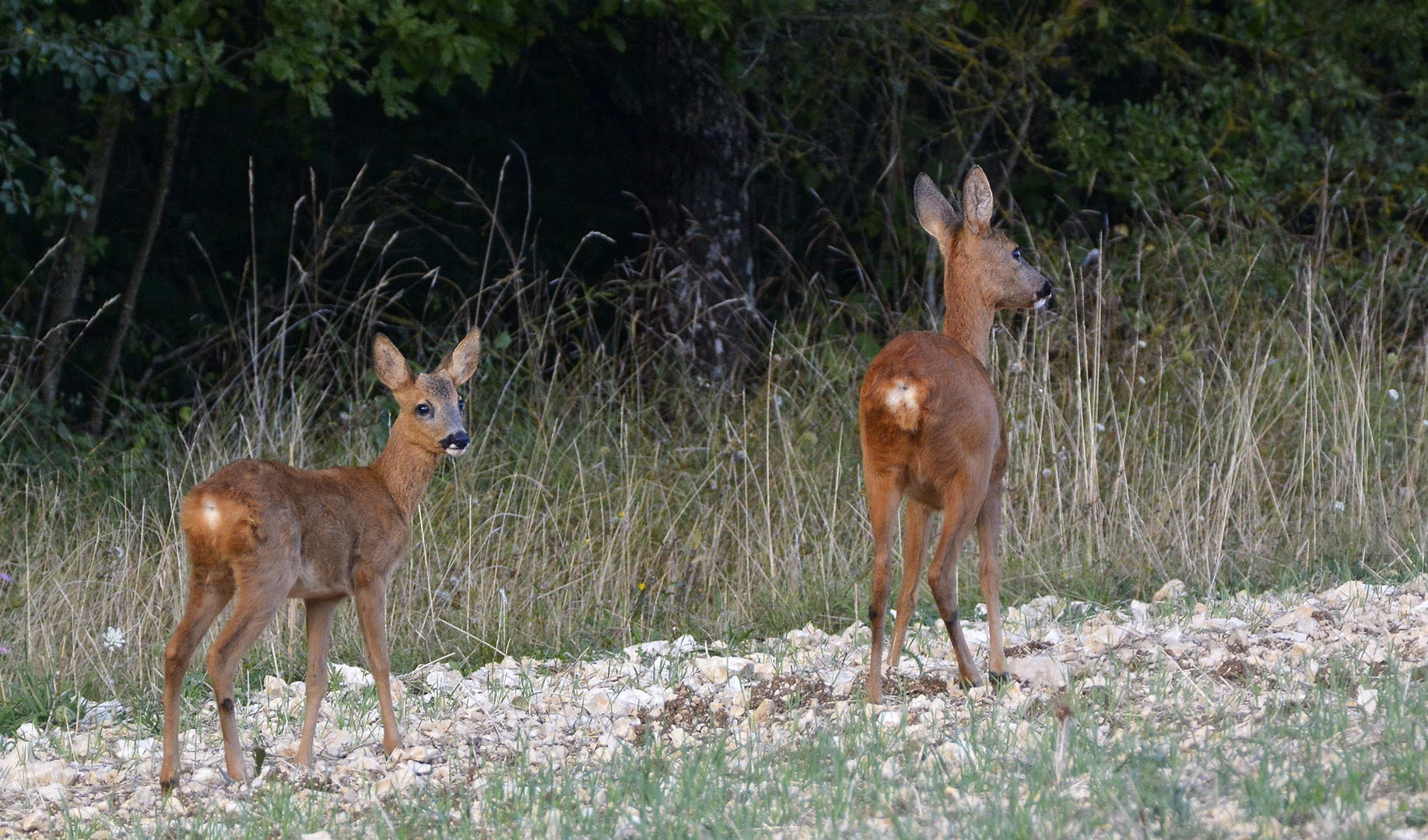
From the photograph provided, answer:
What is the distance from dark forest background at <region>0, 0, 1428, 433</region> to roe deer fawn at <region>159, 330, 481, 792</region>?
11.5 ft

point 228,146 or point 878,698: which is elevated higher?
point 228,146

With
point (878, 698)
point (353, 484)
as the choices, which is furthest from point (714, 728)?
point (353, 484)

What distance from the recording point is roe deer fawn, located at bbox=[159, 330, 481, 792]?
426 centimetres

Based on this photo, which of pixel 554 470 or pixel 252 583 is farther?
pixel 554 470

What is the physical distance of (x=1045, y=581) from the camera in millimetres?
6766

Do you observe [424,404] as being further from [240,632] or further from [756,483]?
[756,483]

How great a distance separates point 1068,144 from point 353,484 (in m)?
7.08

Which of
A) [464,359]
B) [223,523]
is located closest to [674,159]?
[464,359]

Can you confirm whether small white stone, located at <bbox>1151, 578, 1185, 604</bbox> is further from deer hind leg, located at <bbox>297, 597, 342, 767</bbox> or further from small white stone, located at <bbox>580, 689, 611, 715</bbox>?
deer hind leg, located at <bbox>297, 597, 342, 767</bbox>

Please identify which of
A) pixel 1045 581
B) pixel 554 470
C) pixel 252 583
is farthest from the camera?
pixel 554 470

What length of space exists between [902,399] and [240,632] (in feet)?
6.48

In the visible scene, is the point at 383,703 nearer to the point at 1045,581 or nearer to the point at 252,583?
the point at 252,583

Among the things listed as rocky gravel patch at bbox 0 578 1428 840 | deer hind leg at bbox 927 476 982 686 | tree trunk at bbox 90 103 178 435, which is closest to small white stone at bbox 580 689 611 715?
rocky gravel patch at bbox 0 578 1428 840

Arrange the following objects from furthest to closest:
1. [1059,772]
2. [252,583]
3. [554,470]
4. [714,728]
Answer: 1. [554,470]
2. [714,728]
3. [252,583]
4. [1059,772]
